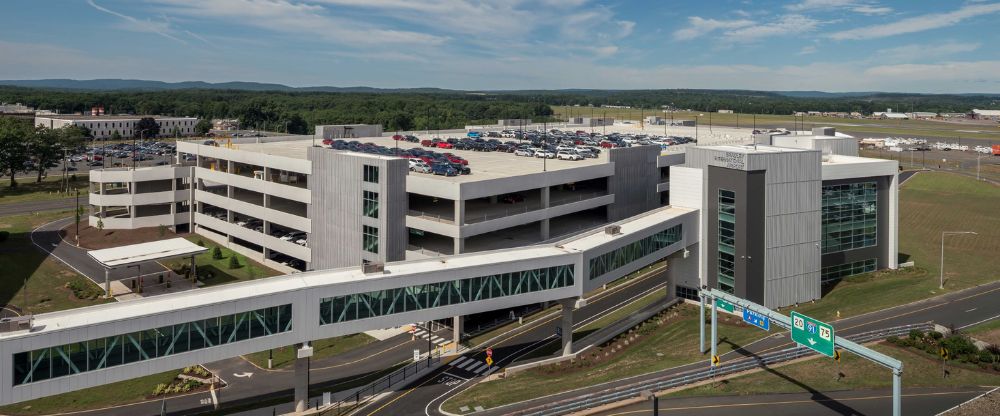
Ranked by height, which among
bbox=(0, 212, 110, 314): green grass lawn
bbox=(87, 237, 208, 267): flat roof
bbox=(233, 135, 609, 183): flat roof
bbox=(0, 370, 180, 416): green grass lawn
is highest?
bbox=(233, 135, 609, 183): flat roof

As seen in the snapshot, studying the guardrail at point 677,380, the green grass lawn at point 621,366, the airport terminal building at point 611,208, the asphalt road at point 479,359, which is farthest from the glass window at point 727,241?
the guardrail at point 677,380

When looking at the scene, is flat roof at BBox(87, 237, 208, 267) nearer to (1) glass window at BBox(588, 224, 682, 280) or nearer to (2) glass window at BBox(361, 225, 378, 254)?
(2) glass window at BBox(361, 225, 378, 254)

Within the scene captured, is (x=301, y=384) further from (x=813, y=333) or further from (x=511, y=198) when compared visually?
(x=511, y=198)

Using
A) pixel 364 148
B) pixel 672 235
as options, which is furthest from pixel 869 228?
pixel 364 148

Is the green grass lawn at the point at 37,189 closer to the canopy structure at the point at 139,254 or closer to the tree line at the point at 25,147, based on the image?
the tree line at the point at 25,147

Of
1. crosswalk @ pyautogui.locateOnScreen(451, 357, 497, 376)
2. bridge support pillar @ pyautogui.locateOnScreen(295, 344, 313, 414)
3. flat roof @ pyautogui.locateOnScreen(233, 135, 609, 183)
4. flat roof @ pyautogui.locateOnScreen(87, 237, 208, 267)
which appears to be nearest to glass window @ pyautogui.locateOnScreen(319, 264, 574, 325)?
bridge support pillar @ pyautogui.locateOnScreen(295, 344, 313, 414)

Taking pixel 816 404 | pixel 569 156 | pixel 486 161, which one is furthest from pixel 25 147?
pixel 816 404
